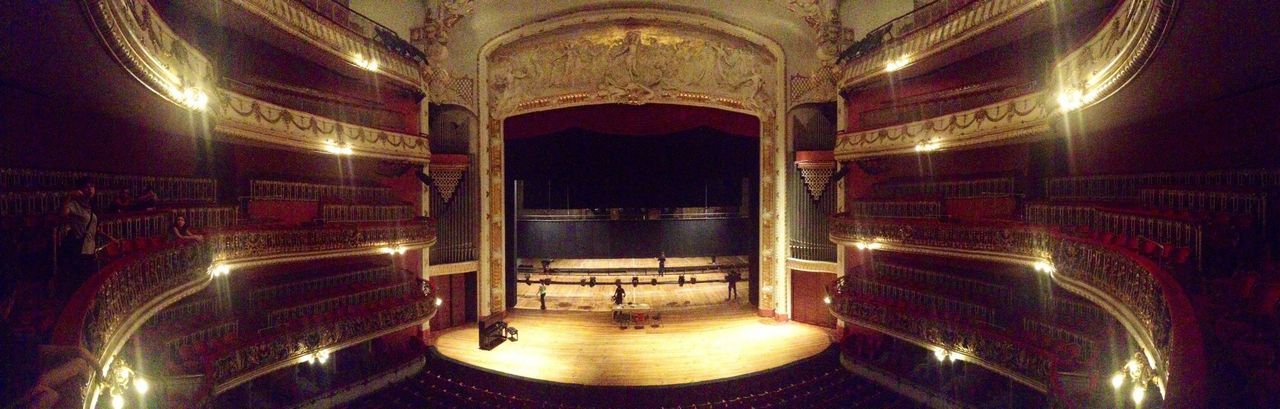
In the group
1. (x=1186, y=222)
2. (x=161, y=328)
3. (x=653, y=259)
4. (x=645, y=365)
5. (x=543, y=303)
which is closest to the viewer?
(x=1186, y=222)

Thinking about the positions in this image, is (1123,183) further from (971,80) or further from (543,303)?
(543,303)

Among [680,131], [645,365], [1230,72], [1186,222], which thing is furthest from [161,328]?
[1230,72]

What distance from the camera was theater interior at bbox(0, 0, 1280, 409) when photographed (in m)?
4.05

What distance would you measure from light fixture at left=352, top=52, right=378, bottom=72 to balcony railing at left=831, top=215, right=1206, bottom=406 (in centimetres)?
1098

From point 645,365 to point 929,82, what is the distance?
352 inches

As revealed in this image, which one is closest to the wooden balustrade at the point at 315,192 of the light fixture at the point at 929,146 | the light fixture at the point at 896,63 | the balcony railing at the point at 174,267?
the balcony railing at the point at 174,267

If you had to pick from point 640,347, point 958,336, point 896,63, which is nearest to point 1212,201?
point 958,336

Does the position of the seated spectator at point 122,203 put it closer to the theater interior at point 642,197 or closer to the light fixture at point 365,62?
the theater interior at point 642,197

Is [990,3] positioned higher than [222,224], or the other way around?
[990,3]

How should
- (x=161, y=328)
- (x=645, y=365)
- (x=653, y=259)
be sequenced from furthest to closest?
(x=653, y=259), (x=645, y=365), (x=161, y=328)

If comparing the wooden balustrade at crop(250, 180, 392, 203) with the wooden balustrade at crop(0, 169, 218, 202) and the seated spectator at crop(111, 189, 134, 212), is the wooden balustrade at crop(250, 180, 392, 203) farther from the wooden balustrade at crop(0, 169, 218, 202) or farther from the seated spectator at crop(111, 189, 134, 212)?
the seated spectator at crop(111, 189, 134, 212)

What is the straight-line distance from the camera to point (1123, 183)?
25.1 ft

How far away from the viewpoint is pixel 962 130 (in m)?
9.12

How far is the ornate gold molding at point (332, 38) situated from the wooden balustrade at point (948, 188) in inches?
453
